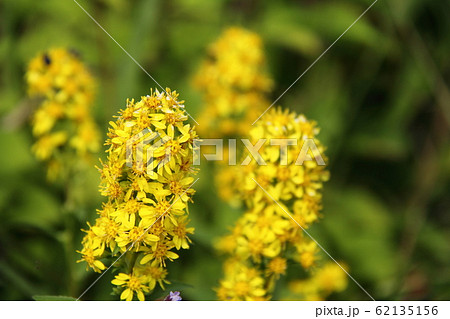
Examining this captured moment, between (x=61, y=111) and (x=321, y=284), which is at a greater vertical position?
(x=61, y=111)

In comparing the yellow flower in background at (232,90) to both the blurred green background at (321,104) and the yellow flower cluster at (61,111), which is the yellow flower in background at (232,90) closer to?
the blurred green background at (321,104)

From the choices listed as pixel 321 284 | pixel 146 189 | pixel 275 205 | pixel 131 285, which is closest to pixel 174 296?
pixel 131 285

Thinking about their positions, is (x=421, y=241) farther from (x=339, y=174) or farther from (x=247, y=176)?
(x=247, y=176)

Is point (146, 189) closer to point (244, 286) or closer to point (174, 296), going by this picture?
point (174, 296)

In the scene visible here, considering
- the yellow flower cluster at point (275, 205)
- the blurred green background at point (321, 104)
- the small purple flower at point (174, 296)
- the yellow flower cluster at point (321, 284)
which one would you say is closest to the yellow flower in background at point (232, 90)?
the blurred green background at point (321, 104)

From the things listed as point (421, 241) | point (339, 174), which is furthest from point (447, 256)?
point (339, 174)

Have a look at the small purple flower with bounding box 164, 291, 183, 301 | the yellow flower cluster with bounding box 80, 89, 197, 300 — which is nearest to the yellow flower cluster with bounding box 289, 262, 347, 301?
the small purple flower with bounding box 164, 291, 183, 301

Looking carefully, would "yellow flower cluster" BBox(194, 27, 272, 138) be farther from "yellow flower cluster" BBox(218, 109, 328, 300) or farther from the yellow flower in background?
"yellow flower cluster" BBox(218, 109, 328, 300)
